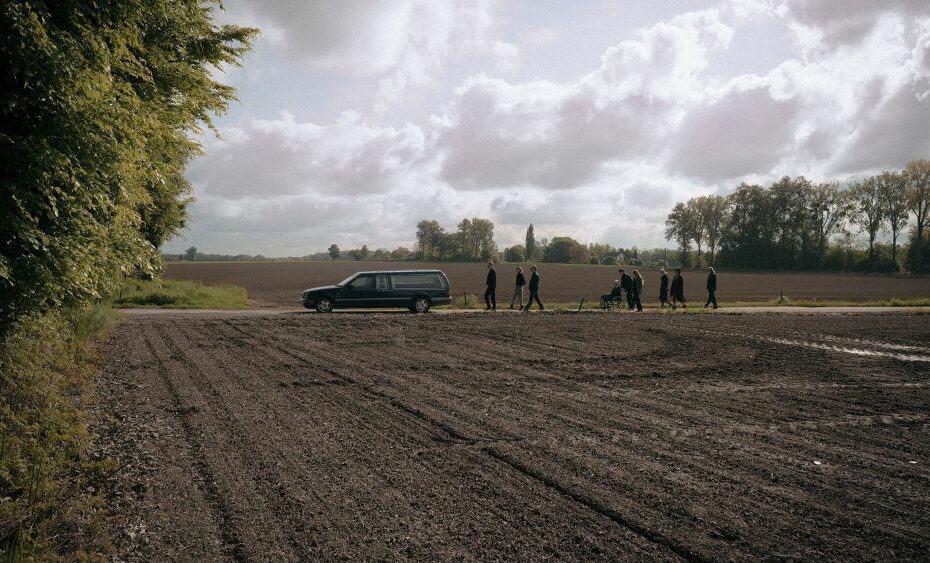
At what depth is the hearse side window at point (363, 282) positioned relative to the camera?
2089cm

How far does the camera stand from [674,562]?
346 cm

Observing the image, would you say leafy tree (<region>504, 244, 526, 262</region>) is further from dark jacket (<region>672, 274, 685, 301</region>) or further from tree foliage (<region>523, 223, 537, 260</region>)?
dark jacket (<region>672, 274, 685, 301</region>)

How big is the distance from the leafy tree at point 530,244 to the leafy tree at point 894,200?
310 feet

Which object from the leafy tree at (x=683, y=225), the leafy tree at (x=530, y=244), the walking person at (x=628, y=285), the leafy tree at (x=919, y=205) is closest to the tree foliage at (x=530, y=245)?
the leafy tree at (x=530, y=244)

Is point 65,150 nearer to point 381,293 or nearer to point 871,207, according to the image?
point 381,293

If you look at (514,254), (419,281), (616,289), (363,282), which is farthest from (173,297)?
(514,254)

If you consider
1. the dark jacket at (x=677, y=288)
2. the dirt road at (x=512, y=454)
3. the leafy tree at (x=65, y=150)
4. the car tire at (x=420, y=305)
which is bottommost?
the dirt road at (x=512, y=454)

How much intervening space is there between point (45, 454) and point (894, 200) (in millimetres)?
88533

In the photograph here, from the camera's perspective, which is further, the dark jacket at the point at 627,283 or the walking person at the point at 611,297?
the walking person at the point at 611,297

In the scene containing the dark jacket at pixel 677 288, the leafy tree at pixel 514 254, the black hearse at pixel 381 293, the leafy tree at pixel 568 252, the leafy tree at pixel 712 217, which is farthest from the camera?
the leafy tree at pixel 514 254

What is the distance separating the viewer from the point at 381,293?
2086 centimetres

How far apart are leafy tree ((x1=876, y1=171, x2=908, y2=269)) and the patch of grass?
79203 mm

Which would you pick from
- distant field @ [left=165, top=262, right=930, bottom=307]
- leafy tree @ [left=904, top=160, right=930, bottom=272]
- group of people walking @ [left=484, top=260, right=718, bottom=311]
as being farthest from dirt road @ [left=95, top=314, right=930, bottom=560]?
leafy tree @ [left=904, top=160, right=930, bottom=272]

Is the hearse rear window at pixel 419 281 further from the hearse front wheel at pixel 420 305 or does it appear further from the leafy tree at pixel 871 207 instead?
the leafy tree at pixel 871 207
